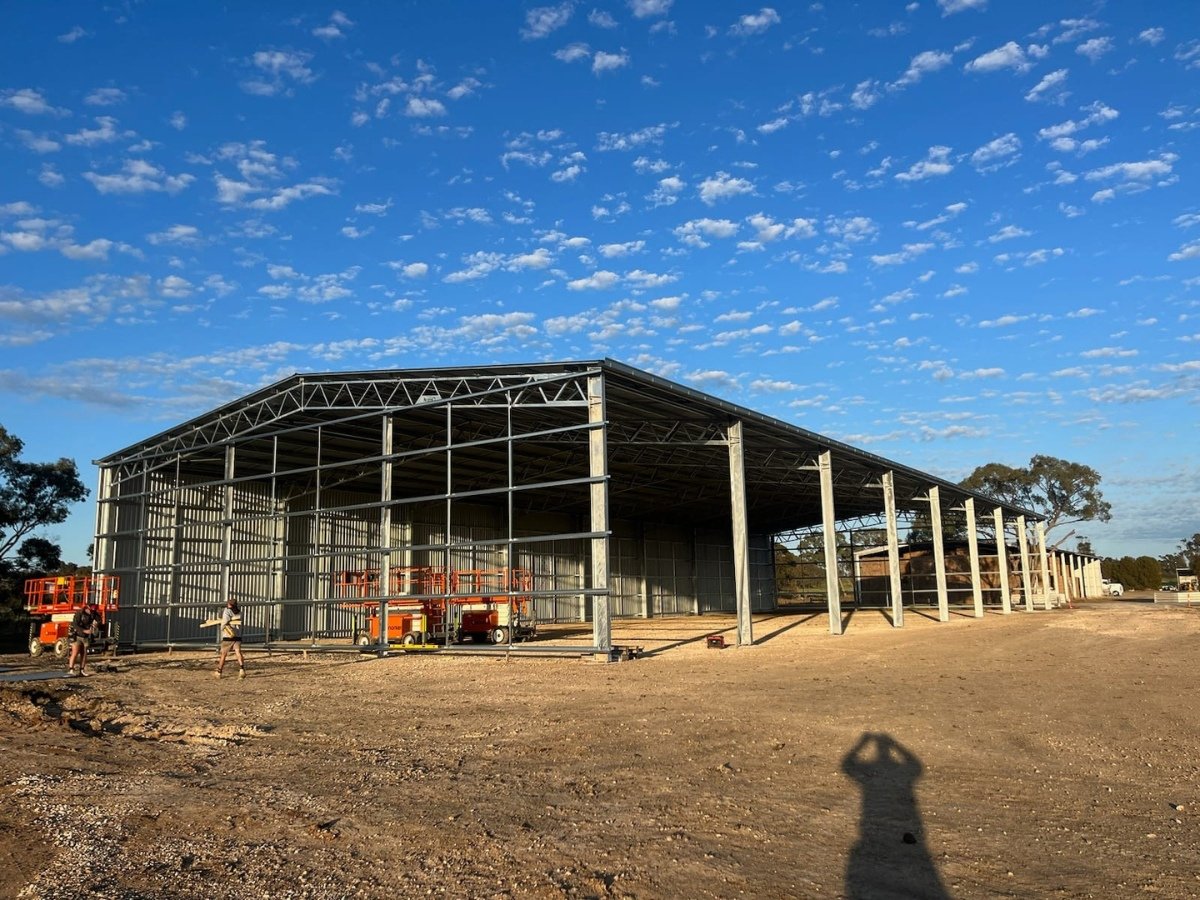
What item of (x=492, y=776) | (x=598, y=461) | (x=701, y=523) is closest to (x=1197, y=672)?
(x=598, y=461)

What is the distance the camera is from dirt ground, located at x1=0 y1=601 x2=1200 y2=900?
5.75m

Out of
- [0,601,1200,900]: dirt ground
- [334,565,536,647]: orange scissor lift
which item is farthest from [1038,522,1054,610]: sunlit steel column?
[0,601,1200,900]: dirt ground

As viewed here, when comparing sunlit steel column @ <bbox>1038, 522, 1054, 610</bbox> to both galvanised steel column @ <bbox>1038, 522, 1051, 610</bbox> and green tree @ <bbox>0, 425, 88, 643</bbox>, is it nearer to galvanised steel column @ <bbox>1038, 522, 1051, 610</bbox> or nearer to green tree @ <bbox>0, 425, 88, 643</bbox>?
galvanised steel column @ <bbox>1038, 522, 1051, 610</bbox>

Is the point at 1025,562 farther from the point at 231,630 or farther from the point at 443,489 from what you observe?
the point at 231,630

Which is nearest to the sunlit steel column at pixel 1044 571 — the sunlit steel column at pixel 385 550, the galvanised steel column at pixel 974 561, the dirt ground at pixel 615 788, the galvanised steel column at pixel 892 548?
the galvanised steel column at pixel 974 561

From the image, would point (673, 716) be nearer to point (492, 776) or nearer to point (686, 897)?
point (492, 776)

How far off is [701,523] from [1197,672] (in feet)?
145

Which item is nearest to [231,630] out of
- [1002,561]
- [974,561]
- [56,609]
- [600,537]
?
[600,537]

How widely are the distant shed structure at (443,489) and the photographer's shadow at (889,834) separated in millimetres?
10644

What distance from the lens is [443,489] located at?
137ft

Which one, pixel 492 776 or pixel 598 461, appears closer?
pixel 492 776

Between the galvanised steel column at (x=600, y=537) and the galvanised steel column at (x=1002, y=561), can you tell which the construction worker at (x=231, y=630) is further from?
the galvanised steel column at (x=1002, y=561)

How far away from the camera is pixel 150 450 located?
32344mm

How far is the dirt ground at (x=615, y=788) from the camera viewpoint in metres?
5.75
